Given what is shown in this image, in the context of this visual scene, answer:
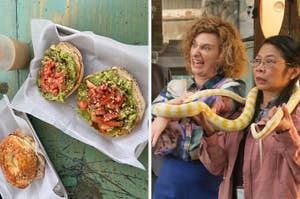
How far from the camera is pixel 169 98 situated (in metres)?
0.95

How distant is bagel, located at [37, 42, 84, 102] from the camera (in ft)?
4.51

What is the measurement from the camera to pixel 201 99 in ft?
3.05

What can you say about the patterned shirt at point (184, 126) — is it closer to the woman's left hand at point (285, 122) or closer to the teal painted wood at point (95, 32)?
the woman's left hand at point (285, 122)

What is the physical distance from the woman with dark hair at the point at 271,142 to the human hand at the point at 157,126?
0.27 feet

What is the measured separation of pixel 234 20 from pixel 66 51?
645 mm

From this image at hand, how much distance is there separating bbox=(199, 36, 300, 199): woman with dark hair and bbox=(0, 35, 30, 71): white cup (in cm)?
76

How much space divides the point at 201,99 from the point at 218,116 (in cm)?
5

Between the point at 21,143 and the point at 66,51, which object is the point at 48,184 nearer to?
the point at 21,143

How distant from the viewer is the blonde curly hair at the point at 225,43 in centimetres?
90

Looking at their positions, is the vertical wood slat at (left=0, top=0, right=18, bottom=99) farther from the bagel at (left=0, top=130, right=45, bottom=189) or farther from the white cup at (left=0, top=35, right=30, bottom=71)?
the bagel at (left=0, top=130, right=45, bottom=189)

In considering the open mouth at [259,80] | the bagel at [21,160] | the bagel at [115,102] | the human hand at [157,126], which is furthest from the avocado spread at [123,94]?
the open mouth at [259,80]

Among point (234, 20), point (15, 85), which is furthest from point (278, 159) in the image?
point (15, 85)

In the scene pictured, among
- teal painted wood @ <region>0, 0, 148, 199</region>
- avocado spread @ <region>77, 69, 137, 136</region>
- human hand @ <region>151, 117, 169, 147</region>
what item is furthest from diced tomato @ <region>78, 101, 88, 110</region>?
human hand @ <region>151, 117, 169, 147</region>

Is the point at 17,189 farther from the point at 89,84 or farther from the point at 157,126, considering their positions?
the point at 157,126
